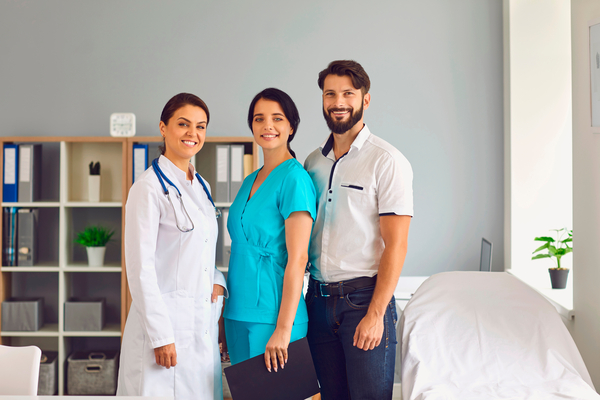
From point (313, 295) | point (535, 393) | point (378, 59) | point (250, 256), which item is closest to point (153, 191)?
point (250, 256)

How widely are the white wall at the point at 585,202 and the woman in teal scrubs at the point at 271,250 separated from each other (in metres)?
1.28

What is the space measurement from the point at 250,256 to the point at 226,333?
0.93ft

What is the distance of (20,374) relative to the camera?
1.34 meters

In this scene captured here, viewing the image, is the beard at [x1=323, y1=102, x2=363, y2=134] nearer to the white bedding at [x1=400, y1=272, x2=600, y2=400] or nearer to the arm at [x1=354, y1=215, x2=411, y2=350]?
the arm at [x1=354, y1=215, x2=411, y2=350]

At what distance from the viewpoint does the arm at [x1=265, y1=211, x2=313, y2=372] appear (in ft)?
4.44

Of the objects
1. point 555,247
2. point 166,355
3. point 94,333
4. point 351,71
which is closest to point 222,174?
point 94,333

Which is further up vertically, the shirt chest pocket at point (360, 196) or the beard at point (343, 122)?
the beard at point (343, 122)

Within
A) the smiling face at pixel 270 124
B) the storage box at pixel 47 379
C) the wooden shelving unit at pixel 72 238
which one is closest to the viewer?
the smiling face at pixel 270 124

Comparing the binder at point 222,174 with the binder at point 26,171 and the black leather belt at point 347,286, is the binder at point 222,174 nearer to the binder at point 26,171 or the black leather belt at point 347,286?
the binder at point 26,171

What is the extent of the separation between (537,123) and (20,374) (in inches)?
117

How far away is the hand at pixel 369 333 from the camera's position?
1402 millimetres

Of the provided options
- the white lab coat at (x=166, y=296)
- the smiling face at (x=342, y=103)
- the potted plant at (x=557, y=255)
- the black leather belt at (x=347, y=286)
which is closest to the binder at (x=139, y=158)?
the white lab coat at (x=166, y=296)

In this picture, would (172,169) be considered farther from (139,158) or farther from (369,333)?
(139,158)

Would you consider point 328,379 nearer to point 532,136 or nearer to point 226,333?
point 226,333
